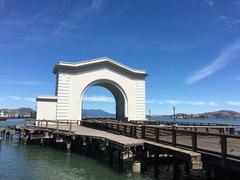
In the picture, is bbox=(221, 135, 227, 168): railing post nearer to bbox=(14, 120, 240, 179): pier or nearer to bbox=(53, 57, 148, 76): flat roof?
bbox=(14, 120, 240, 179): pier

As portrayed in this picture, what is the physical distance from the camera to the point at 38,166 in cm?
1702

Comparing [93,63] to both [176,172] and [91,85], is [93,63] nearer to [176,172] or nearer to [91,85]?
[91,85]

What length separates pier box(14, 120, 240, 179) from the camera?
10742 mm

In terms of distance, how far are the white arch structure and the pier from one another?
568cm

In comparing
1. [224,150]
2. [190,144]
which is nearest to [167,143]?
[190,144]

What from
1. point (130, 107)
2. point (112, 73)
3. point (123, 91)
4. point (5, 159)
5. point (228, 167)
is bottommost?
point (5, 159)

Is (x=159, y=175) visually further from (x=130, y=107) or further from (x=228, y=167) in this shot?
(x=130, y=107)

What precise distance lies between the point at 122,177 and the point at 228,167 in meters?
5.97

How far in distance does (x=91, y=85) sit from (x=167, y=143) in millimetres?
23011

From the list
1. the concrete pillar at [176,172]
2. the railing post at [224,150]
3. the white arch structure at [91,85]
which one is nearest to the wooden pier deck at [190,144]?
the railing post at [224,150]

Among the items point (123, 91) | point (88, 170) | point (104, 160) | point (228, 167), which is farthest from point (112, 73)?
point (228, 167)

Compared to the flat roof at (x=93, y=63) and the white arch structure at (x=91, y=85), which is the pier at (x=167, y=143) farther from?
the flat roof at (x=93, y=63)

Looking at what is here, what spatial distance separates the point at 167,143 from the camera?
1455 centimetres

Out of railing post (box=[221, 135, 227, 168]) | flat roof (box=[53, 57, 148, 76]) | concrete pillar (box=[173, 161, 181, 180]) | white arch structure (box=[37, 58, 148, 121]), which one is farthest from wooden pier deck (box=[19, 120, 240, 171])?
flat roof (box=[53, 57, 148, 76])
